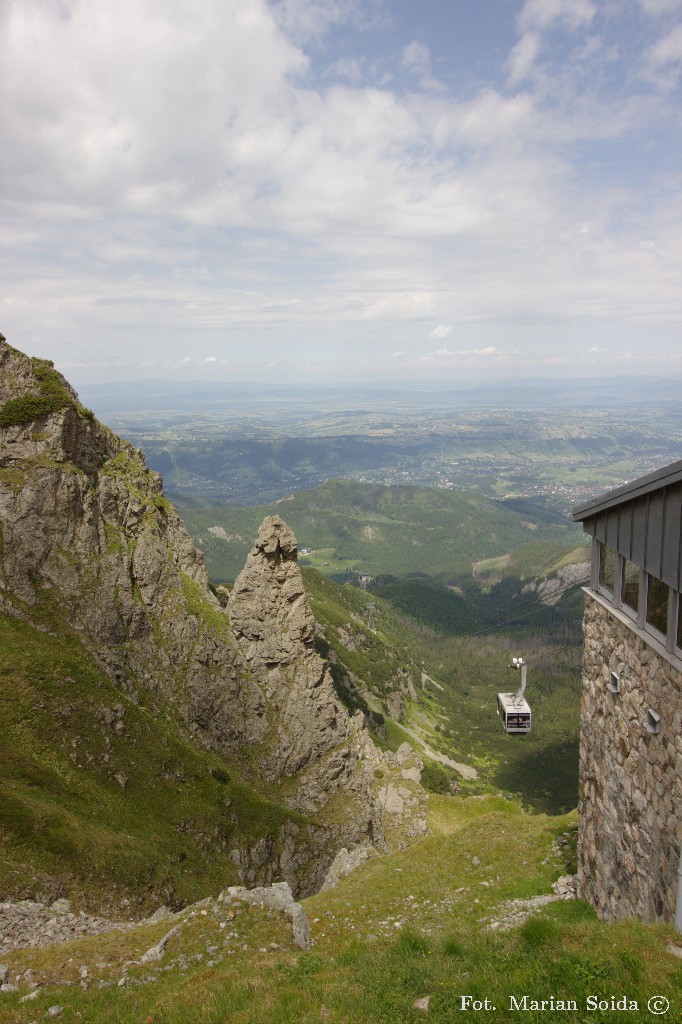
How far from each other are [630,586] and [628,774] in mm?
4753

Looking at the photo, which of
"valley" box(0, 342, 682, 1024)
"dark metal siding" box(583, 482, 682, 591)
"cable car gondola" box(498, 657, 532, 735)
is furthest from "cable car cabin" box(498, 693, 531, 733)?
"dark metal siding" box(583, 482, 682, 591)

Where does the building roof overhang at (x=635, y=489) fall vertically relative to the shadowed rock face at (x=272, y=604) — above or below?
above

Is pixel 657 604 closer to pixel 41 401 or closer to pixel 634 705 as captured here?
pixel 634 705

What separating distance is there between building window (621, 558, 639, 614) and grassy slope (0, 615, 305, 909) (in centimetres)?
2967

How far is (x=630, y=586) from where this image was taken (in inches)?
546

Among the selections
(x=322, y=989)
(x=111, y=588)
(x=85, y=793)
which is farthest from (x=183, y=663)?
(x=322, y=989)

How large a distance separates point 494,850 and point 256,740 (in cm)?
3595

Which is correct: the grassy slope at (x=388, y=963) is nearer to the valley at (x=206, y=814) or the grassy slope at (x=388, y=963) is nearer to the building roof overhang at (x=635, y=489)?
the valley at (x=206, y=814)

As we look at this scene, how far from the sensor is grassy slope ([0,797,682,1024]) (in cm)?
981

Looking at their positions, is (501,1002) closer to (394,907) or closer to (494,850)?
(394,907)

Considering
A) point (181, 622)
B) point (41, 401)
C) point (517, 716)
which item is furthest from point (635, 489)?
point (41, 401)

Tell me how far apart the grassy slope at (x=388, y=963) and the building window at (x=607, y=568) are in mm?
7782

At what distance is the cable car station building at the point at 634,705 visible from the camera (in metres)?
11.4

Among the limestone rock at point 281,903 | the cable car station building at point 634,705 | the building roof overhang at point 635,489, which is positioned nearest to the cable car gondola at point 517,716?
the cable car station building at point 634,705
